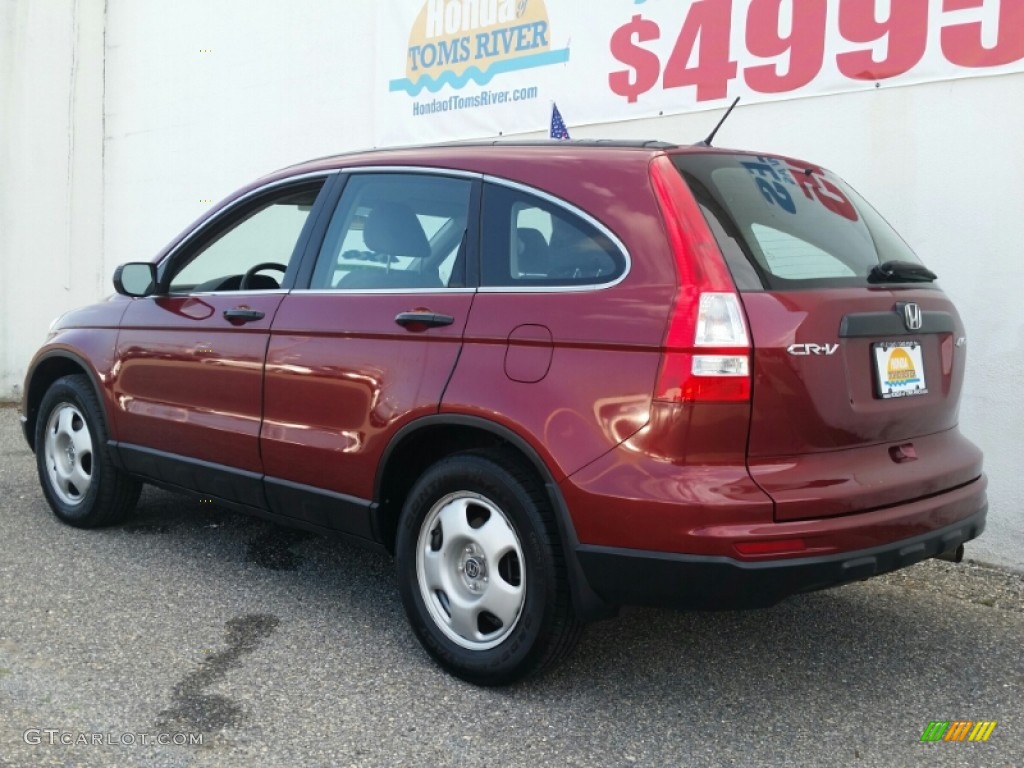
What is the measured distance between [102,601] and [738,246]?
2835mm

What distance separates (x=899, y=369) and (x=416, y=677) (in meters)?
1.84

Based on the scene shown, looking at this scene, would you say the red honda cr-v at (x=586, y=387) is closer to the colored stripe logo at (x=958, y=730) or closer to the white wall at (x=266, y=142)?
the colored stripe logo at (x=958, y=730)

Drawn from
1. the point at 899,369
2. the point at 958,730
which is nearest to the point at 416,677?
the point at 958,730

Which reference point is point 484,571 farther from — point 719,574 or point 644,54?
point 644,54

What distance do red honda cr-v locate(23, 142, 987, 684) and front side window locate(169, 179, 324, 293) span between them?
0.14ft

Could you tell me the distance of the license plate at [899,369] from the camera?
311 centimetres

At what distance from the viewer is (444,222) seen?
3.64 metres

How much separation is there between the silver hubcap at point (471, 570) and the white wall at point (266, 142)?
285 centimetres

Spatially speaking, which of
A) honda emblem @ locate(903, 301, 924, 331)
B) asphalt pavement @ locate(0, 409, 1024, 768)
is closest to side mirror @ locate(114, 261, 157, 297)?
asphalt pavement @ locate(0, 409, 1024, 768)

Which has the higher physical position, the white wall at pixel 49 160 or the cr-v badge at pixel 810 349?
the white wall at pixel 49 160

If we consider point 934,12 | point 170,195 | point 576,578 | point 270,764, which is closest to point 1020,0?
point 934,12

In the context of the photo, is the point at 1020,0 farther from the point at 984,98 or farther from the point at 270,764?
the point at 270,764

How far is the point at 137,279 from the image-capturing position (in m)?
4.66

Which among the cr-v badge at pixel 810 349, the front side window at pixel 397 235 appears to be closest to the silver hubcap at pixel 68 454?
the front side window at pixel 397 235
